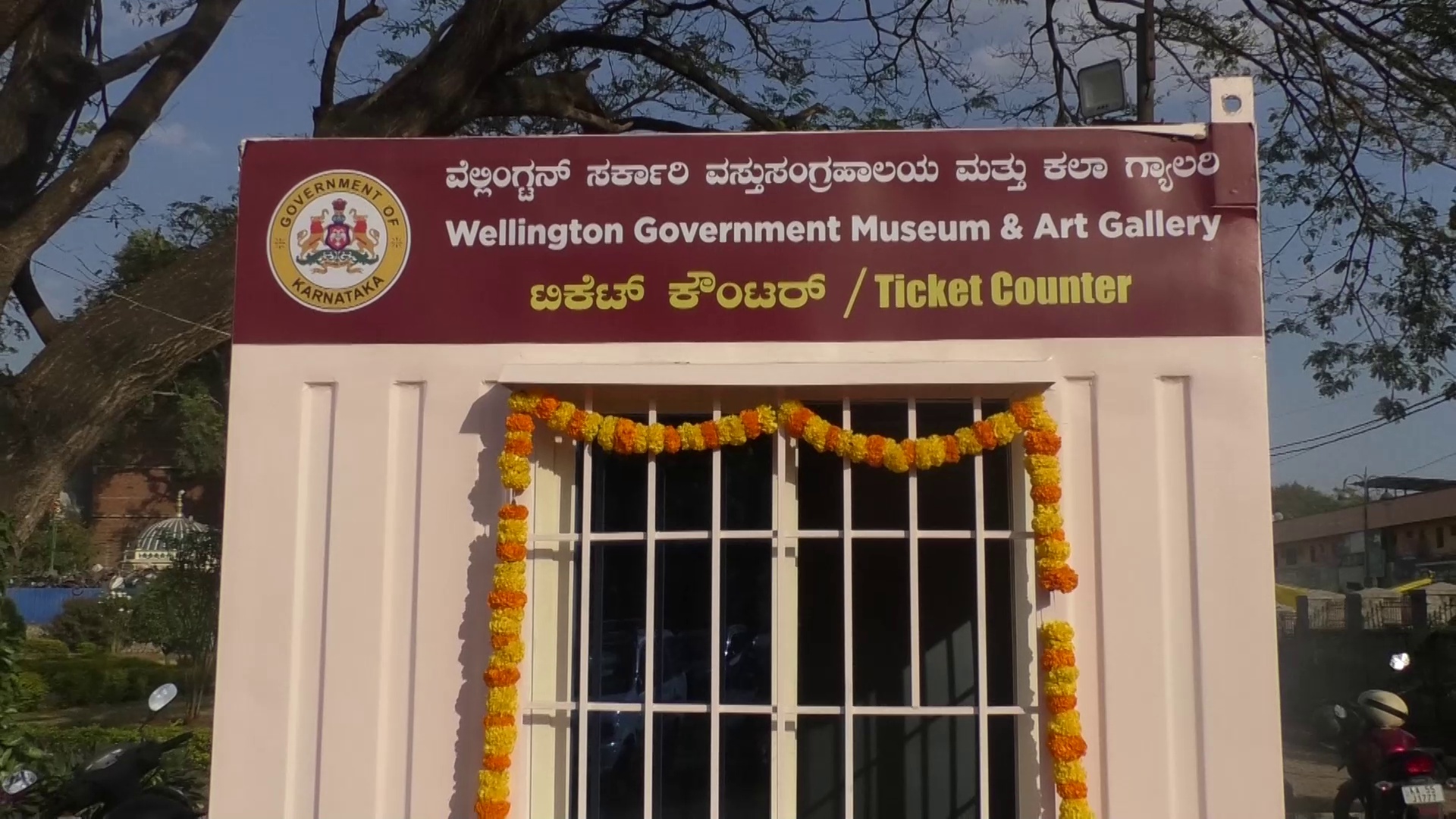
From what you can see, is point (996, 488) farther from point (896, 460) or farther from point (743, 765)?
point (743, 765)

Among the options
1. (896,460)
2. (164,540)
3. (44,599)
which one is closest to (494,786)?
(896,460)

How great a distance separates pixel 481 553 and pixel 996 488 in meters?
1.56

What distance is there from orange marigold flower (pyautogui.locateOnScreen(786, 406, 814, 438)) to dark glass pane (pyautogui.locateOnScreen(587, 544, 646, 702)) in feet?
2.00

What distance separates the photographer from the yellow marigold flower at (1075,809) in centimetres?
302

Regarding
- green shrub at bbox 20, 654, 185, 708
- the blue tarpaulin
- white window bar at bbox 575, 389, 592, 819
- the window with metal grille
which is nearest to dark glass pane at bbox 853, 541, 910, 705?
the window with metal grille

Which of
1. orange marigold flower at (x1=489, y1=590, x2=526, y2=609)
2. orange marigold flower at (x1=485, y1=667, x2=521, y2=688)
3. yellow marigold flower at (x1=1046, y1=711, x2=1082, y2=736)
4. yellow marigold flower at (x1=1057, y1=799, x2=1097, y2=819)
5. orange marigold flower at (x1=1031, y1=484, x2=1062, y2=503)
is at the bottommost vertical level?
yellow marigold flower at (x1=1057, y1=799, x2=1097, y2=819)

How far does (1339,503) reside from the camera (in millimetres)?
21406

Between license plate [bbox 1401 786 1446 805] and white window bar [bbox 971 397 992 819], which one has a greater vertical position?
white window bar [bbox 971 397 992 819]

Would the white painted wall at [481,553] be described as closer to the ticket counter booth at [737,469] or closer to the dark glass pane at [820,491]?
the ticket counter booth at [737,469]

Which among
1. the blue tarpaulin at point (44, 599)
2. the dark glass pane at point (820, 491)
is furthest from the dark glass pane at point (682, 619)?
the blue tarpaulin at point (44, 599)

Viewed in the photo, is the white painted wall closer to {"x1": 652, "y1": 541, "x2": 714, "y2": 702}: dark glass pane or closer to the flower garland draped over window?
the flower garland draped over window

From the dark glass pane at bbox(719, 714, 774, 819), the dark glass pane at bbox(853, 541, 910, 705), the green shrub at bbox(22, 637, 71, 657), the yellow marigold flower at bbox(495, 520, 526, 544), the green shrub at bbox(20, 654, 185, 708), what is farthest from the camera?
the green shrub at bbox(22, 637, 71, 657)

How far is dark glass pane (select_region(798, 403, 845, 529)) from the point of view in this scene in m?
3.46

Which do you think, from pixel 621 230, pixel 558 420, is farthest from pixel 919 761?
pixel 621 230
